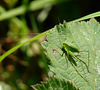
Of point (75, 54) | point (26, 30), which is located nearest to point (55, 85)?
point (75, 54)

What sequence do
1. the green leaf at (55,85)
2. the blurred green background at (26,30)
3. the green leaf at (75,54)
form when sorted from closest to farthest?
the green leaf at (55,85) → the green leaf at (75,54) → the blurred green background at (26,30)

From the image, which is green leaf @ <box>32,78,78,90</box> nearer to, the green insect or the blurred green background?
the green insect

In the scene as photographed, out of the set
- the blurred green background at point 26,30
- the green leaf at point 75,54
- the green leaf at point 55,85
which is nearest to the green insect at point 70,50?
the green leaf at point 75,54

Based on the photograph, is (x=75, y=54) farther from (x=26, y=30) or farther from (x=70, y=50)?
(x=26, y=30)

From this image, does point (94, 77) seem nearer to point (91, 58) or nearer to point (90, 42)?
point (91, 58)

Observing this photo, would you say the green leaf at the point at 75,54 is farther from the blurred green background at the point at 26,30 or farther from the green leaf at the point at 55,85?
the blurred green background at the point at 26,30

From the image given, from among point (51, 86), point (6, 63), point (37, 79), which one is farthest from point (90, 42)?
point (6, 63)
